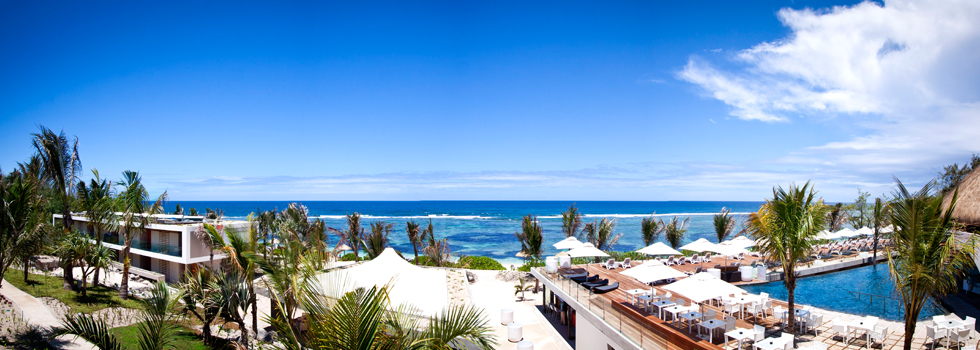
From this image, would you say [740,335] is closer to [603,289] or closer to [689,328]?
[689,328]

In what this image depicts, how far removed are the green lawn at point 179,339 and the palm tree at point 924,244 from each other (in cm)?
1685

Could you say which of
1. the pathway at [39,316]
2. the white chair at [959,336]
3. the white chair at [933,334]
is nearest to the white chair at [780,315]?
the white chair at [933,334]

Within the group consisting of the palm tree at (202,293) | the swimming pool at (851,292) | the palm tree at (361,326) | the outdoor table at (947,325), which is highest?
the palm tree at (361,326)

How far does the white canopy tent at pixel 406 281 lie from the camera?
489 inches

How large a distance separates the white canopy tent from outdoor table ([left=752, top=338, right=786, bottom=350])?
7.49 meters

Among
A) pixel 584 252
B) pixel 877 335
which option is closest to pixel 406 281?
pixel 584 252

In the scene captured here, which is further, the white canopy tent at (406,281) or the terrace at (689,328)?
the white canopy tent at (406,281)

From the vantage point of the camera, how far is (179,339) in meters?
13.4

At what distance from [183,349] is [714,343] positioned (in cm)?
1419

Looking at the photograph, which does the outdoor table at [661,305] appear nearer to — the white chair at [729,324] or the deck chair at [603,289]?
the white chair at [729,324]

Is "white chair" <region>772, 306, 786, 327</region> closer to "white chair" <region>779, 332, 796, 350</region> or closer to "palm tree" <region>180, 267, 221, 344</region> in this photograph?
"white chair" <region>779, 332, 796, 350</region>

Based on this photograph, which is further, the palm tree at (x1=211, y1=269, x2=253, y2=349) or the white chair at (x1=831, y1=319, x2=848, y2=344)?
the palm tree at (x1=211, y1=269, x2=253, y2=349)

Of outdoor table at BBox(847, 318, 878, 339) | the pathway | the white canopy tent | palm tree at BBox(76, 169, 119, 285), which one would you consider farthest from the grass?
outdoor table at BBox(847, 318, 878, 339)

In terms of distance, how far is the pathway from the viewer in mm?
12250
